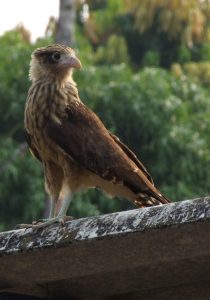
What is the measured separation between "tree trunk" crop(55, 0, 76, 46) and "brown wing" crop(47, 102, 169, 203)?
932cm

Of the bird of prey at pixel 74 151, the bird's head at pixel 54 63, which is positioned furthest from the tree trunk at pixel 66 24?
the bird of prey at pixel 74 151

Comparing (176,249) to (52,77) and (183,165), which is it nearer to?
(52,77)

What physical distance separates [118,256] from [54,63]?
292cm

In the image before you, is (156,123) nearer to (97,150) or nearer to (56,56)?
(56,56)

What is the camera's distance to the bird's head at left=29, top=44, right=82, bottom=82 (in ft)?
21.3

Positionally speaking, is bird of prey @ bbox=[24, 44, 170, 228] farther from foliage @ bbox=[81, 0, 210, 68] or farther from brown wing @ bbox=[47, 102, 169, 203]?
foliage @ bbox=[81, 0, 210, 68]

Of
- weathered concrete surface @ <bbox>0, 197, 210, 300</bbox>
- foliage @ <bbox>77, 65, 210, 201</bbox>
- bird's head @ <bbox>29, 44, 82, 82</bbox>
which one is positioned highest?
bird's head @ <bbox>29, 44, 82, 82</bbox>

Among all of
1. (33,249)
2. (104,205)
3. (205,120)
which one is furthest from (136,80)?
(33,249)

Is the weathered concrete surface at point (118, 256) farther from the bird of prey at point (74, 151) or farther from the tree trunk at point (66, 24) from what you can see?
the tree trunk at point (66, 24)

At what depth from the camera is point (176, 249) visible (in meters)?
3.65

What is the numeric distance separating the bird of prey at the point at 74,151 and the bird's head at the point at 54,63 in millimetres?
69

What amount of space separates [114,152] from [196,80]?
1891cm

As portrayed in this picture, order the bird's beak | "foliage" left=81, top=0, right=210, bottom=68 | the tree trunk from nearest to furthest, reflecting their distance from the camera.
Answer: the bird's beak < the tree trunk < "foliage" left=81, top=0, right=210, bottom=68

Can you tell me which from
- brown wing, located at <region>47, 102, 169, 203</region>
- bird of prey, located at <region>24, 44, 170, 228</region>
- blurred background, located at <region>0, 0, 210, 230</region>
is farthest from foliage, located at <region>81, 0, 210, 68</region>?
brown wing, located at <region>47, 102, 169, 203</region>
